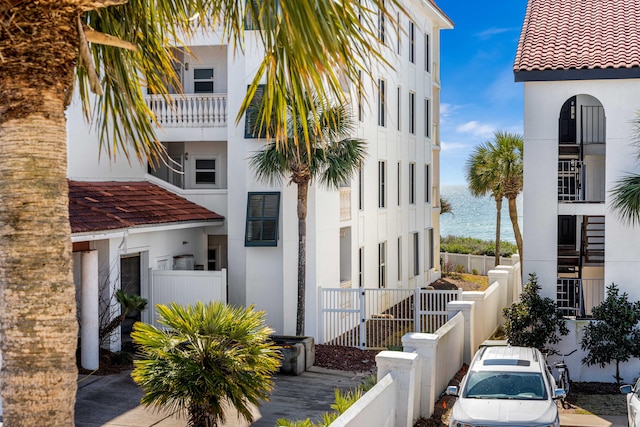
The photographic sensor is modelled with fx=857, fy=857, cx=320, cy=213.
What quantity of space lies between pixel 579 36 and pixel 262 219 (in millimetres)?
9175

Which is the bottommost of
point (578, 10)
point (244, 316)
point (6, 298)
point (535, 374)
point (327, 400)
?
point (327, 400)

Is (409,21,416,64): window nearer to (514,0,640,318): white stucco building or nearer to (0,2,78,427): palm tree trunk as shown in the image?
(514,0,640,318): white stucco building

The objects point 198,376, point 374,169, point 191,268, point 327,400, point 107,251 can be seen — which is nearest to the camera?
point 198,376

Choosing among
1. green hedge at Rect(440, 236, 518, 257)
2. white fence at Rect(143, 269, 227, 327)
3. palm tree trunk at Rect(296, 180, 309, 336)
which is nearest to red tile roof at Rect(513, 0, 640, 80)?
palm tree trunk at Rect(296, 180, 309, 336)

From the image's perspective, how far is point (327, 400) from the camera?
16562 mm

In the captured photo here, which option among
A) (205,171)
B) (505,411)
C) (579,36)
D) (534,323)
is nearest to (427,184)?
(205,171)

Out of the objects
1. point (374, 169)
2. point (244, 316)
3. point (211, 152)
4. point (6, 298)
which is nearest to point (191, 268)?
point (211, 152)

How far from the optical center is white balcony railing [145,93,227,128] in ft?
80.4

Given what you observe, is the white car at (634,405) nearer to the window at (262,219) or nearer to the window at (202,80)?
the window at (262,219)

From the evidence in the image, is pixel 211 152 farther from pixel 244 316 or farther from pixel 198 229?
pixel 244 316

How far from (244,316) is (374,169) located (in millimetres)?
15337

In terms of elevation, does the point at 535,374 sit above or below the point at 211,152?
below

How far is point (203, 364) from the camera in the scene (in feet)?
40.9

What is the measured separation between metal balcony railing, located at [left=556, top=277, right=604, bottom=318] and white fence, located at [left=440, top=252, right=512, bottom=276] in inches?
810
